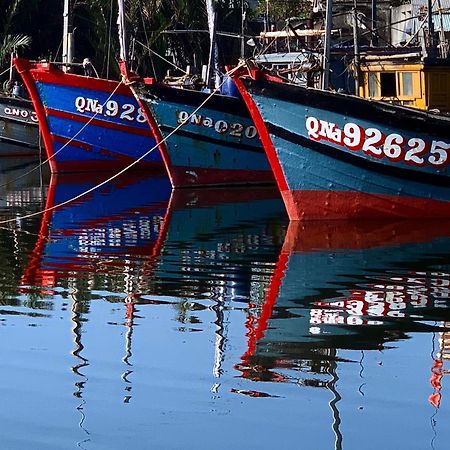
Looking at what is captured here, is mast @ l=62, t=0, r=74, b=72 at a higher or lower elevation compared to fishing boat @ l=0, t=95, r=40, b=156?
higher

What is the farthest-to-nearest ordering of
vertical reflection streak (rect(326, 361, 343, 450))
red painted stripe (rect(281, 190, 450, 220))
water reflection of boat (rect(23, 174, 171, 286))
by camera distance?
1. red painted stripe (rect(281, 190, 450, 220))
2. water reflection of boat (rect(23, 174, 171, 286))
3. vertical reflection streak (rect(326, 361, 343, 450))

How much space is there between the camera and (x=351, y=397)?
8578 mm

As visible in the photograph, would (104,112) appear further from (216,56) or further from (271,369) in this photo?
(271,369)

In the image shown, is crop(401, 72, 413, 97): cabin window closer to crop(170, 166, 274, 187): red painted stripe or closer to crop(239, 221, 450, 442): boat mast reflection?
crop(239, 221, 450, 442): boat mast reflection

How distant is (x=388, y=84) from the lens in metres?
19.9

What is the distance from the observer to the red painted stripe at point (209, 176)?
81.7 ft

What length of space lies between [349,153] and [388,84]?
214 centimetres

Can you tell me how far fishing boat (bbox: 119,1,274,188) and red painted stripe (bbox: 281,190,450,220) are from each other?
19.2ft

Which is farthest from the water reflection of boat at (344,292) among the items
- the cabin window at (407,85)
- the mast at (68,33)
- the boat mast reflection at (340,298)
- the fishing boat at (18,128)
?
the fishing boat at (18,128)

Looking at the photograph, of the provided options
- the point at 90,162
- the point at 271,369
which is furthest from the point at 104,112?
the point at 271,369

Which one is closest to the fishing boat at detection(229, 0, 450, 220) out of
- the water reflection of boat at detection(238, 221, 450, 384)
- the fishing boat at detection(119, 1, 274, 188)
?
the water reflection of boat at detection(238, 221, 450, 384)

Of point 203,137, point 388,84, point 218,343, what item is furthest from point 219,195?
point 218,343

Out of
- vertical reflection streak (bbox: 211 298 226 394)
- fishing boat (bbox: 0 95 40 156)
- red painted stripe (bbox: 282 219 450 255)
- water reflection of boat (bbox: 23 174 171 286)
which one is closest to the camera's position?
vertical reflection streak (bbox: 211 298 226 394)

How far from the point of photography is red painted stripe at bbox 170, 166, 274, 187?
2489cm
